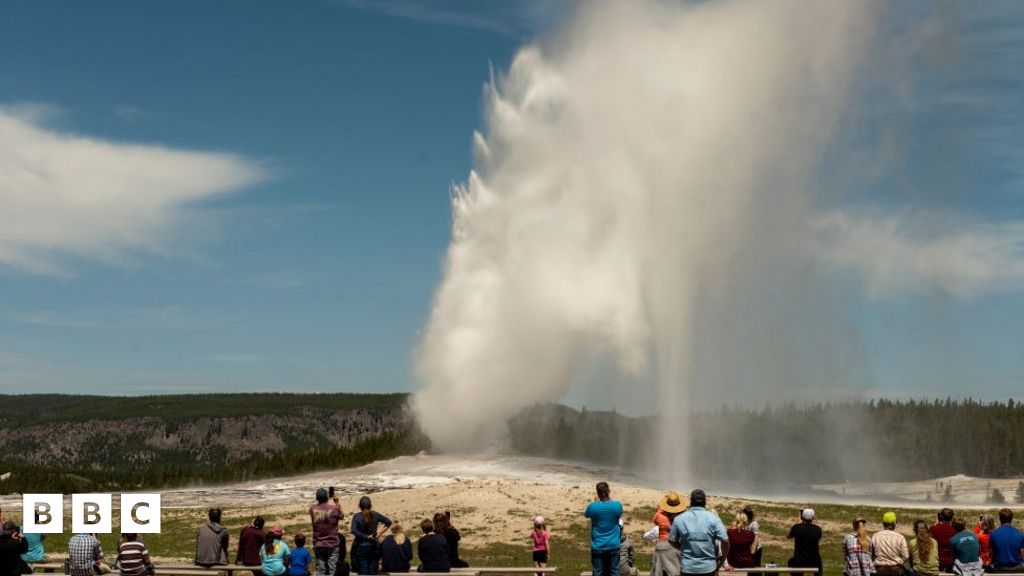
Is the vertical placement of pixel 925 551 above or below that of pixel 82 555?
below

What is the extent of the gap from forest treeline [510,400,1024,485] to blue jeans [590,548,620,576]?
40892mm

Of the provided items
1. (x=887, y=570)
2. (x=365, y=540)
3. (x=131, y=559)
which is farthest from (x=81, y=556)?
(x=887, y=570)

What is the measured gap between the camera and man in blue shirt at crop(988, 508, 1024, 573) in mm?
16516

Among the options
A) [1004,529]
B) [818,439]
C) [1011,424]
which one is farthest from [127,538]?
[1011,424]

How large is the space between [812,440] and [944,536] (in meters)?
61.6

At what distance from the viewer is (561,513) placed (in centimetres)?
3731

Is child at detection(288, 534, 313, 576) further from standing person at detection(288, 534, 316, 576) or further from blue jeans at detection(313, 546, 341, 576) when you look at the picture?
blue jeans at detection(313, 546, 341, 576)

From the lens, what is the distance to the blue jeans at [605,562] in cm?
1538

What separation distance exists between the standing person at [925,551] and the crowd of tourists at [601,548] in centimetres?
1

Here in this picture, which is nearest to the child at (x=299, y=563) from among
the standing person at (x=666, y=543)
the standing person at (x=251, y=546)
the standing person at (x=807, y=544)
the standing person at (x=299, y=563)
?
the standing person at (x=299, y=563)

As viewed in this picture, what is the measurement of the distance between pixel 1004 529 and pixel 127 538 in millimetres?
11378

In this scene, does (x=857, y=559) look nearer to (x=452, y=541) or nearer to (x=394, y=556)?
(x=394, y=556)

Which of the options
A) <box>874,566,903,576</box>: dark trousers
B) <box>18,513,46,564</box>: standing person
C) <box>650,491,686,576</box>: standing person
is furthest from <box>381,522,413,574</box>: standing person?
<box>874,566,903,576</box>: dark trousers

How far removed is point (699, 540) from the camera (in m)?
12.8
